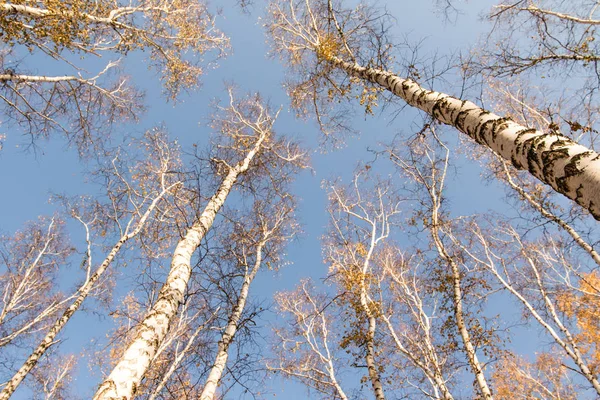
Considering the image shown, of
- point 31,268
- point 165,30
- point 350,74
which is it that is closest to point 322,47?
point 350,74

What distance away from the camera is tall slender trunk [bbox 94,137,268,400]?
2652 mm

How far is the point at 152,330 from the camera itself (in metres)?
3.23

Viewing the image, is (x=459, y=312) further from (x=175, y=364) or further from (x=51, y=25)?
(x=51, y=25)

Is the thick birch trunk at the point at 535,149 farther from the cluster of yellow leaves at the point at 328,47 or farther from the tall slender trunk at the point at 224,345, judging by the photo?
the tall slender trunk at the point at 224,345

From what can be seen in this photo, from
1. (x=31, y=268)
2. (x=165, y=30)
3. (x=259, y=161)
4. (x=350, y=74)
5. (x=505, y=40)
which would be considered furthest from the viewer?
(x=31, y=268)

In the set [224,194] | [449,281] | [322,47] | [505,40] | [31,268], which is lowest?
[31,268]

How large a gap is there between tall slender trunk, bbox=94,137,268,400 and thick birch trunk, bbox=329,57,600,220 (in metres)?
3.57

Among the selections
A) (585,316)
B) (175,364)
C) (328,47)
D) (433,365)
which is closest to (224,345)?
(175,364)

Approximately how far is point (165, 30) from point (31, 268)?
8.93 meters

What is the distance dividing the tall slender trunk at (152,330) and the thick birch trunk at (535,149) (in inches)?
141

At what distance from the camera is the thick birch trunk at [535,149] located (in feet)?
5.73

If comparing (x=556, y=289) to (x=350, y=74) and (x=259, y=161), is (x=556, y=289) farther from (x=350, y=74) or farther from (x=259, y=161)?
(x=259, y=161)

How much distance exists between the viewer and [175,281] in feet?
12.5

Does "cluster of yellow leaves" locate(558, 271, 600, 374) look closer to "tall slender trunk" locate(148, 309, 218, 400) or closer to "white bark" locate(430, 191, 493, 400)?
"white bark" locate(430, 191, 493, 400)
